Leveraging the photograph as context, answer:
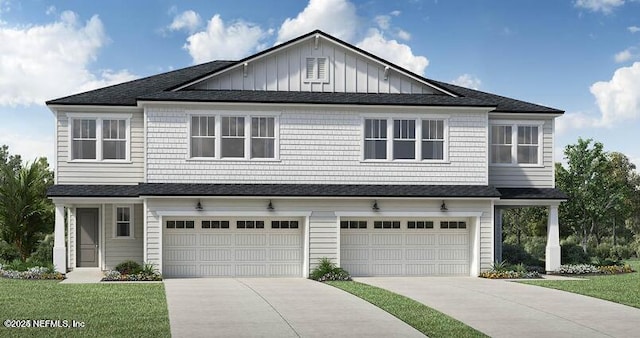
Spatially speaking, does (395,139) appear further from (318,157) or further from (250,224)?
(250,224)

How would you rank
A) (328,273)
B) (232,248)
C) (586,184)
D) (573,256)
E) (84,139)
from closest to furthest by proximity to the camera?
1. (328,273)
2. (232,248)
3. (84,139)
4. (573,256)
5. (586,184)

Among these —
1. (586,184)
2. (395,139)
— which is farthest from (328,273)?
(586,184)

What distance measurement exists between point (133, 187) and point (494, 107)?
11924 mm

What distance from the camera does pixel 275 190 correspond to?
87.5ft

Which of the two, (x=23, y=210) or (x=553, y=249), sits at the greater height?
(x=23, y=210)

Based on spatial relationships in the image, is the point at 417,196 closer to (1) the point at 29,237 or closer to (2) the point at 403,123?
(2) the point at 403,123

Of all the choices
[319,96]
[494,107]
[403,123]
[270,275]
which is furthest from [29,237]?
[494,107]

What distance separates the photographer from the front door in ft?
101

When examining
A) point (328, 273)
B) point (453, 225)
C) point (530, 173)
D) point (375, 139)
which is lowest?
point (328, 273)

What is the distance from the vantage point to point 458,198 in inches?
1071

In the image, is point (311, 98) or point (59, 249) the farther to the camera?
point (311, 98)

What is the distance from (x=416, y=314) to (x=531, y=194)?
13.3 metres

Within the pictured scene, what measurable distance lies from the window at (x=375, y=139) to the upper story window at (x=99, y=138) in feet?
25.5

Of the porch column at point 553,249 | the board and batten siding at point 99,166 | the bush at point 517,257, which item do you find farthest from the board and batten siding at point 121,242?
the porch column at point 553,249
